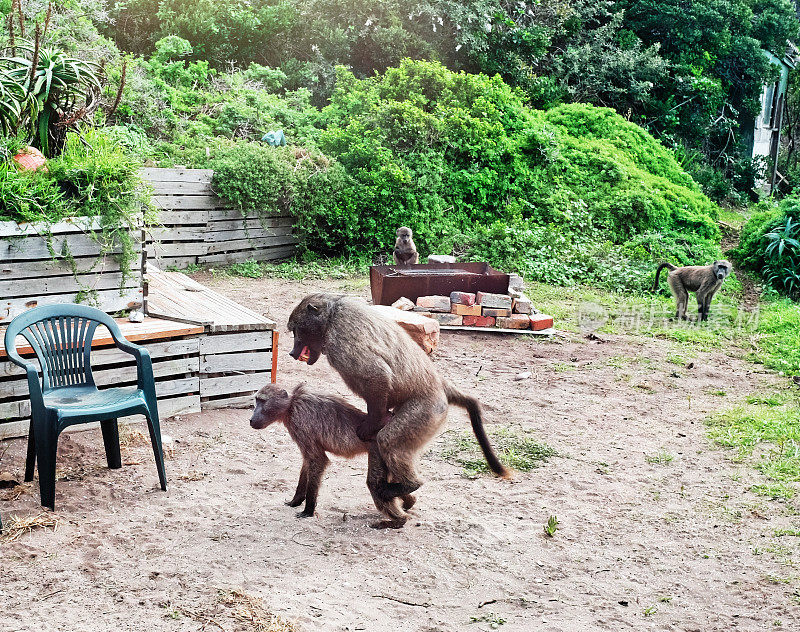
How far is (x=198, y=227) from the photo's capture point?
11.4 m

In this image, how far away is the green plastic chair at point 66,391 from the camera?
169 inches

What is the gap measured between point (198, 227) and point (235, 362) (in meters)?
5.73

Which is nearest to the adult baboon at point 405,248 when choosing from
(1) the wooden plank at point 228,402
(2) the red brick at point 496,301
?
(2) the red brick at point 496,301

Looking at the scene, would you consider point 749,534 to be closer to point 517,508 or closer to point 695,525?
point 695,525

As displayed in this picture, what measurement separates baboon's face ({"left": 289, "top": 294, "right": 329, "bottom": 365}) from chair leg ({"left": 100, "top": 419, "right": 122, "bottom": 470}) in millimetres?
1480

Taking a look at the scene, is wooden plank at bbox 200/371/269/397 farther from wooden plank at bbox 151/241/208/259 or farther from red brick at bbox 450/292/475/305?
wooden plank at bbox 151/241/208/259

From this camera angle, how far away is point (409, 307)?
8.85m

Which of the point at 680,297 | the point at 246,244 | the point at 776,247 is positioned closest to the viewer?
the point at 680,297

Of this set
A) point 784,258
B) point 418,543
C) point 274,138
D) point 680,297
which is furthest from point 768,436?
point 274,138

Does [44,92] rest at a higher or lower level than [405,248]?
higher

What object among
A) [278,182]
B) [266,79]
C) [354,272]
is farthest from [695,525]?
[266,79]

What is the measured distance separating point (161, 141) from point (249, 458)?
884 centimetres

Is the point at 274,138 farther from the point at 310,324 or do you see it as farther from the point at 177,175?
the point at 310,324

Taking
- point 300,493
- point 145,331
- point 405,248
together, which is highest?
point 405,248
